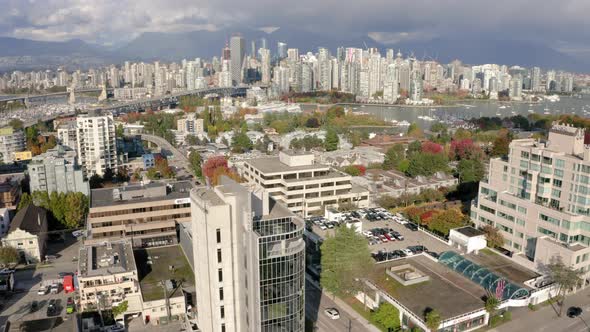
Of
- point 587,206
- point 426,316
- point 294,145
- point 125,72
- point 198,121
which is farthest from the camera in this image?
point 125,72

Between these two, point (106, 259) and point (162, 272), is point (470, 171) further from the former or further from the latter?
point (106, 259)

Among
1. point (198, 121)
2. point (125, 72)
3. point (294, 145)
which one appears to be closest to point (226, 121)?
point (198, 121)

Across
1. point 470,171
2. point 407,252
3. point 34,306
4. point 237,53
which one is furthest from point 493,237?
point 237,53

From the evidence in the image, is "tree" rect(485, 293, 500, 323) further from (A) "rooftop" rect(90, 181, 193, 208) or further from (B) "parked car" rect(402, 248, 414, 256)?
(A) "rooftop" rect(90, 181, 193, 208)

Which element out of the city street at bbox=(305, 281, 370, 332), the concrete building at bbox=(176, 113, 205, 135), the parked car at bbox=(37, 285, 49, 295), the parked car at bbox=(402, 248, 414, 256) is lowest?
the parked car at bbox=(37, 285, 49, 295)

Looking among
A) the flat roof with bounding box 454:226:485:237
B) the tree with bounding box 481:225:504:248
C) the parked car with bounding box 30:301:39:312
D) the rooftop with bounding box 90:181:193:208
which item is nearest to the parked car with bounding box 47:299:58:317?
the parked car with bounding box 30:301:39:312

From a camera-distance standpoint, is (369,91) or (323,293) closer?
(323,293)

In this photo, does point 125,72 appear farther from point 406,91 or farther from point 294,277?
point 294,277
